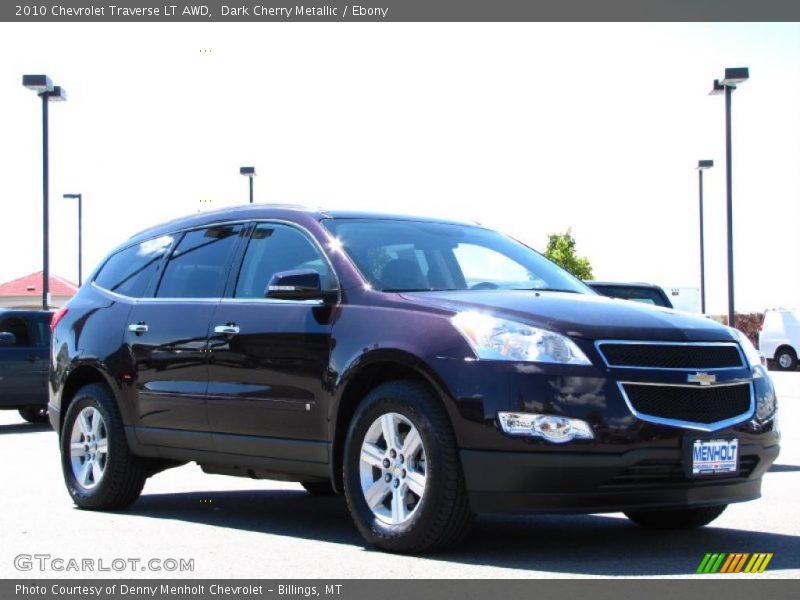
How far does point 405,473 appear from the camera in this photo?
6.31 m

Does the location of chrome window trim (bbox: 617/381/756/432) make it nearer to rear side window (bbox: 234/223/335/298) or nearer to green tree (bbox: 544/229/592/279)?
rear side window (bbox: 234/223/335/298)

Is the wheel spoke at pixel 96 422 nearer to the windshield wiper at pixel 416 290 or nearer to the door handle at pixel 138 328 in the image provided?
the door handle at pixel 138 328

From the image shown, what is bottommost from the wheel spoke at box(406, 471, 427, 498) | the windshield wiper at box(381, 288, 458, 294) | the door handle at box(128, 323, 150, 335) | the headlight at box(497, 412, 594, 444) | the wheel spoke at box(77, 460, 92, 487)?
the wheel spoke at box(77, 460, 92, 487)

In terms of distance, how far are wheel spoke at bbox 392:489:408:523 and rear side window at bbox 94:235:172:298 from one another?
314cm

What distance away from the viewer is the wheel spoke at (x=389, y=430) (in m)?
6.39

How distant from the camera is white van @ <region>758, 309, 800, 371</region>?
40.0 m

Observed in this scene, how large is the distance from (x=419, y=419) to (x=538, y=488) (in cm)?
69

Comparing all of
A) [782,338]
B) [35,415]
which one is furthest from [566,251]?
[35,415]

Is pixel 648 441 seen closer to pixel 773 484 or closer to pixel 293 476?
pixel 293 476

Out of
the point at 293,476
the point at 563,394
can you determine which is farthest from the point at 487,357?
the point at 293,476

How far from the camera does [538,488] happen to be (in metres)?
5.92

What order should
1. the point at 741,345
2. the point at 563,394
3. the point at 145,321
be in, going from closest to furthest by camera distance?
the point at 563,394 < the point at 741,345 < the point at 145,321

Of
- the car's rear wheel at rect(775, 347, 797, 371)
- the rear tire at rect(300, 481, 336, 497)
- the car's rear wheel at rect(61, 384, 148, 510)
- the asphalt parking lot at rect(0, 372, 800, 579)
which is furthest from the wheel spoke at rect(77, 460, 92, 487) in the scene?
the car's rear wheel at rect(775, 347, 797, 371)
